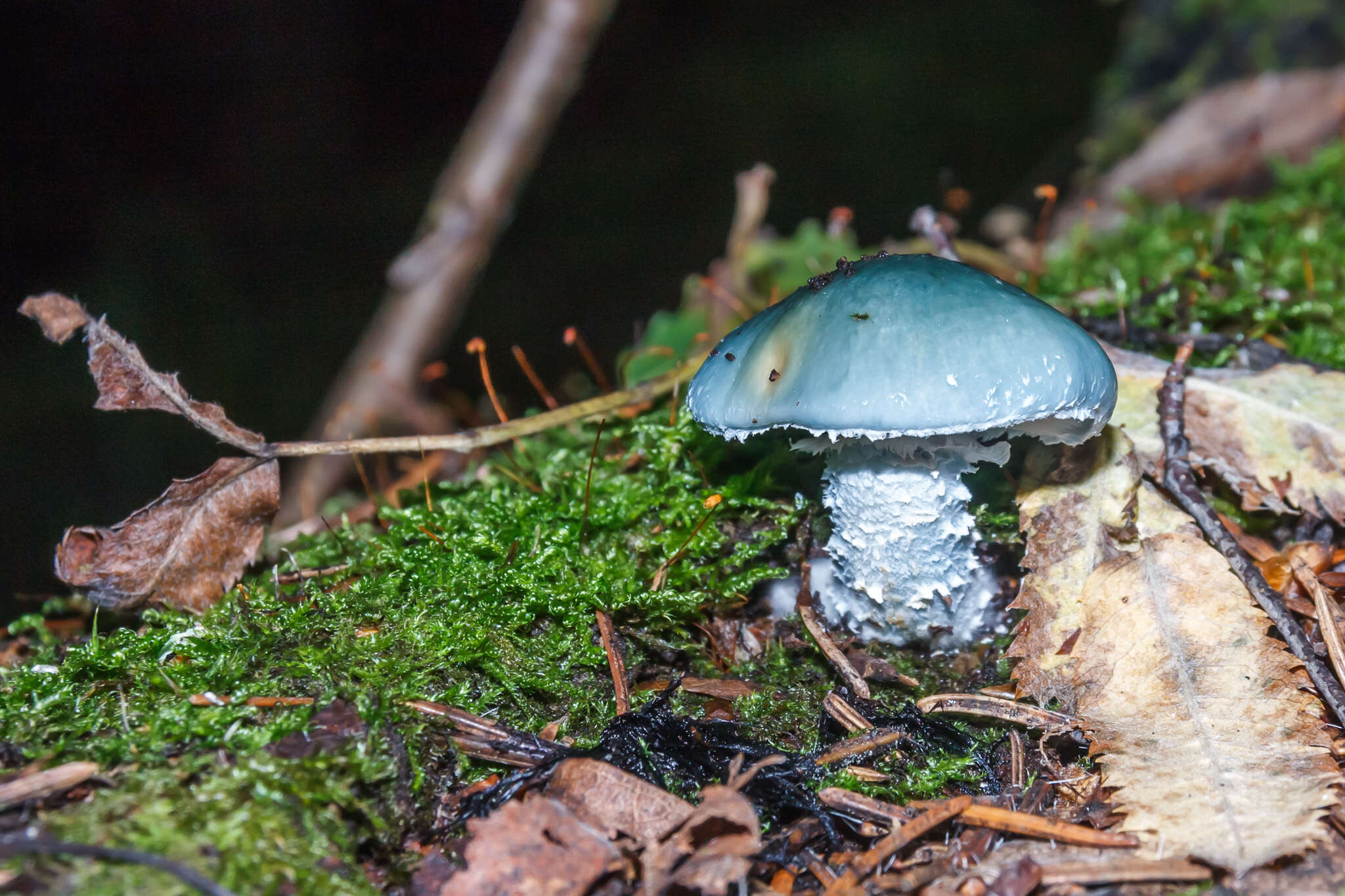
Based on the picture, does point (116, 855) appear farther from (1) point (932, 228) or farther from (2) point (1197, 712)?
(1) point (932, 228)

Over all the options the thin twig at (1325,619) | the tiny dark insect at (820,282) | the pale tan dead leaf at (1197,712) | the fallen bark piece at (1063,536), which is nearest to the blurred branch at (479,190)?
the tiny dark insect at (820,282)

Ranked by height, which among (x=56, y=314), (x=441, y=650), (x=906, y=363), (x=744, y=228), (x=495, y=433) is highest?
(x=56, y=314)

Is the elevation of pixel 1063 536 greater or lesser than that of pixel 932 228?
lesser

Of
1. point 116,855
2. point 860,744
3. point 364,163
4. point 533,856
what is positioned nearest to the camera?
point 116,855

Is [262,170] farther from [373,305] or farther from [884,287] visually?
[884,287]

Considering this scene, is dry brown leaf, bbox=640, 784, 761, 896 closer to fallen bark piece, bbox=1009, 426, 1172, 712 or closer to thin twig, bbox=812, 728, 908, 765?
thin twig, bbox=812, 728, 908, 765

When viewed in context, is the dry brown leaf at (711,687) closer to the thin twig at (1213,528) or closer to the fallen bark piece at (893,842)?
the fallen bark piece at (893,842)

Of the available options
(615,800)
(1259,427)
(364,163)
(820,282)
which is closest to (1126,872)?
(615,800)
